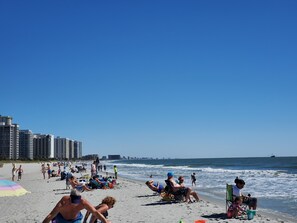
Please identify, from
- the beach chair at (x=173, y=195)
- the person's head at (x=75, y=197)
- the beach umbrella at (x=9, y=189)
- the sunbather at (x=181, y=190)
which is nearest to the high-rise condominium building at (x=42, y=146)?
the beach chair at (x=173, y=195)

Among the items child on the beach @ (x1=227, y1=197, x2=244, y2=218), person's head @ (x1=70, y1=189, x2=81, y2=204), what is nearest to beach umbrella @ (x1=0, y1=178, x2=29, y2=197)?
person's head @ (x1=70, y1=189, x2=81, y2=204)

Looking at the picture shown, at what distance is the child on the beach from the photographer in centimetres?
1006

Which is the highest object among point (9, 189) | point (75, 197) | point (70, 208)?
point (75, 197)

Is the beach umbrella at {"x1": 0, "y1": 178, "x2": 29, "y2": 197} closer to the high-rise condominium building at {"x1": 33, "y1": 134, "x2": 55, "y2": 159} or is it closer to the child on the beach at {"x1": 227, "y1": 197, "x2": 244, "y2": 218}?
the child on the beach at {"x1": 227, "y1": 197, "x2": 244, "y2": 218}

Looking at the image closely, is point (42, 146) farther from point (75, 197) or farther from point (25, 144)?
point (75, 197)

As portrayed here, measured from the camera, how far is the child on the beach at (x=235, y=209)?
10.1m

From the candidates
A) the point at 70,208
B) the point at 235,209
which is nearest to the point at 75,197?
the point at 70,208

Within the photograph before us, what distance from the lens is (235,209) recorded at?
33.2ft

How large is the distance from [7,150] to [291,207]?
5525 inches

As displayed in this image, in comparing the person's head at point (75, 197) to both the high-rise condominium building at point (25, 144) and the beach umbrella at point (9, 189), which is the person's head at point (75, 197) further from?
the high-rise condominium building at point (25, 144)

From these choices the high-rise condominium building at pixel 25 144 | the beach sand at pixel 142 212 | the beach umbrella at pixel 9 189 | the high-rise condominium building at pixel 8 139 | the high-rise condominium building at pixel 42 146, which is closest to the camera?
the beach sand at pixel 142 212

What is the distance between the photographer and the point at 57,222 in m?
5.79

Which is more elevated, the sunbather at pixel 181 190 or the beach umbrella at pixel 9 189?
the beach umbrella at pixel 9 189

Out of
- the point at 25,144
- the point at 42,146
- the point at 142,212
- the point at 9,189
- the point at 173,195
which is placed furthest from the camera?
the point at 42,146
